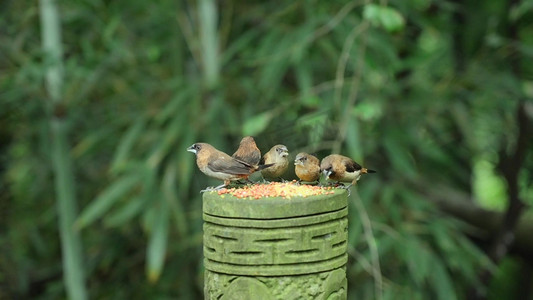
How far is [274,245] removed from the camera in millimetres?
1629

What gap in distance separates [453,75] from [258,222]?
338cm

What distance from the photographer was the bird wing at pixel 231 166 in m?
1.75

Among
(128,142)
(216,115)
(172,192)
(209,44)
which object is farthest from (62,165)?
(209,44)

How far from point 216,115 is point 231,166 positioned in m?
2.42

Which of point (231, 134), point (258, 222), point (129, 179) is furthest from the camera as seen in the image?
point (231, 134)

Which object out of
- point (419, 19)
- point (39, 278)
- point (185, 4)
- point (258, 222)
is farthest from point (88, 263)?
point (258, 222)

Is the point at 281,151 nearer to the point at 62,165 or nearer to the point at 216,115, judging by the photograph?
the point at 216,115

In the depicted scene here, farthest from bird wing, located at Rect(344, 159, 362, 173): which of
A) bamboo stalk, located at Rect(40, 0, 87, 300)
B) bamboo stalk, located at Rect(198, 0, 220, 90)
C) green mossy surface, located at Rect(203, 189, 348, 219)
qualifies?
bamboo stalk, located at Rect(40, 0, 87, 300)

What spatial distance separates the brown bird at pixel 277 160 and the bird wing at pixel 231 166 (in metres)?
0.07

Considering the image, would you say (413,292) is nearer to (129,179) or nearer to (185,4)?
(129,179)

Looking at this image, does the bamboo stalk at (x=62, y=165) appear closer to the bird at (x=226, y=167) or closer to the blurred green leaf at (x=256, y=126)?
the blurred green leaf at (x=256, y=126)

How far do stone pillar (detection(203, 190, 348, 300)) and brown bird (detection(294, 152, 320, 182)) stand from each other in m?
0.09

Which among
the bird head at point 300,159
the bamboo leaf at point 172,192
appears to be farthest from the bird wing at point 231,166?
the bamboo leaf at point 172,192

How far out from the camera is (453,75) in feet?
15.6
